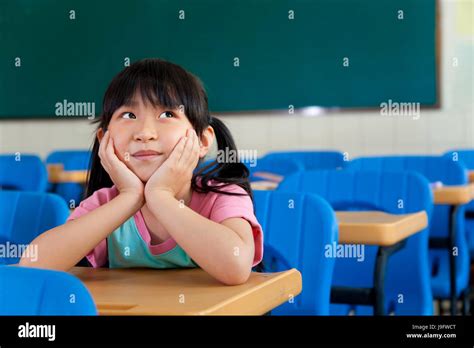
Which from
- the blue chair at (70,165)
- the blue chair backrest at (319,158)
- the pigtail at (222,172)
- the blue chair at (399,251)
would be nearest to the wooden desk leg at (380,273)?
the blue chair at (399,251)

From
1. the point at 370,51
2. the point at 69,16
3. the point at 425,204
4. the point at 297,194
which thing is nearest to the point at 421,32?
the point at 370,51

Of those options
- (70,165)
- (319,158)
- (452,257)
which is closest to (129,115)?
(452,257)

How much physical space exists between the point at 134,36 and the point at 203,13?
44cm

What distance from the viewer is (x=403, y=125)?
4.45m

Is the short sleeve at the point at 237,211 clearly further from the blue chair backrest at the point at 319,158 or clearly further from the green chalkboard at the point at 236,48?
the green chalkboard at the point at 236,48

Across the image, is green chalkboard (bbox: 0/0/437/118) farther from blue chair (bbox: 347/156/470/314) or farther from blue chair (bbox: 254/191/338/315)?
blue chair (bbox: 254/191/338/315)

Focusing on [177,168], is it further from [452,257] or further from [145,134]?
[452,257]

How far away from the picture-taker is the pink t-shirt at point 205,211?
117 centimetres

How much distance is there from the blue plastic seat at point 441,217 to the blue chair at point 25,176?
4.00 ft

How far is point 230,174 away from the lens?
129 centimetres

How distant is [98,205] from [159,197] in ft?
0.55

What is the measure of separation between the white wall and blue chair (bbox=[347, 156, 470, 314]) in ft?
5.17

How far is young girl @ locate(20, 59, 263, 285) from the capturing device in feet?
3.54
